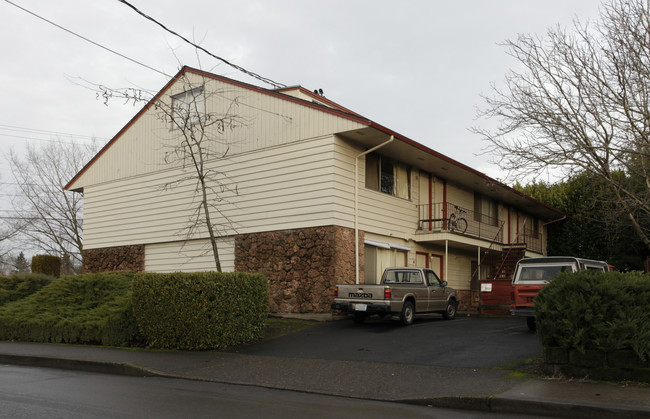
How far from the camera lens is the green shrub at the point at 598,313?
8.34 meters

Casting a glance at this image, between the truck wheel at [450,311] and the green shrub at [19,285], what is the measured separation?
12989 mm

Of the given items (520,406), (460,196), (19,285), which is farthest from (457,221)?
(520,406)

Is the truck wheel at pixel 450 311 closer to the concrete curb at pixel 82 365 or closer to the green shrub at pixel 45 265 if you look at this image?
the concrete curb at pixel 82 365

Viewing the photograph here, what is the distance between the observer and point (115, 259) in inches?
948

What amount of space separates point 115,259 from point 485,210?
1692cm

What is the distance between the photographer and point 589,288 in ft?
28.5

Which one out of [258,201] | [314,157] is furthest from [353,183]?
[258,201]

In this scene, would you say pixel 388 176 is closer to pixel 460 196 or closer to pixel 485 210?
pixel 460 196

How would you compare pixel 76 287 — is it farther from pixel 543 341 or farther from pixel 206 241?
pixel 543 341

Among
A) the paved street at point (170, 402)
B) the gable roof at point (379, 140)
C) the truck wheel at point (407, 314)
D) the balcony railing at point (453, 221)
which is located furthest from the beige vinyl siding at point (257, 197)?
the paved street at point (170, 402)

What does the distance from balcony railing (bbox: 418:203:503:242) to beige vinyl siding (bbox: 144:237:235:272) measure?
7.18 m

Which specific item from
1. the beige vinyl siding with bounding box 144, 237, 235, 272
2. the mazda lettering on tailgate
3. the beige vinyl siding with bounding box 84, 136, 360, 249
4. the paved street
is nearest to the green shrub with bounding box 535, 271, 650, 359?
the paved street

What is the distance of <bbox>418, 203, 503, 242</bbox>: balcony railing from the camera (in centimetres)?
2175

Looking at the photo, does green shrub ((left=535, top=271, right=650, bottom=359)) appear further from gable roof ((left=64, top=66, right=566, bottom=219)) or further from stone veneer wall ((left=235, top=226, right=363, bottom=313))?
stone veneer wall ((left=235, top=226, right=363, bottom=313))
